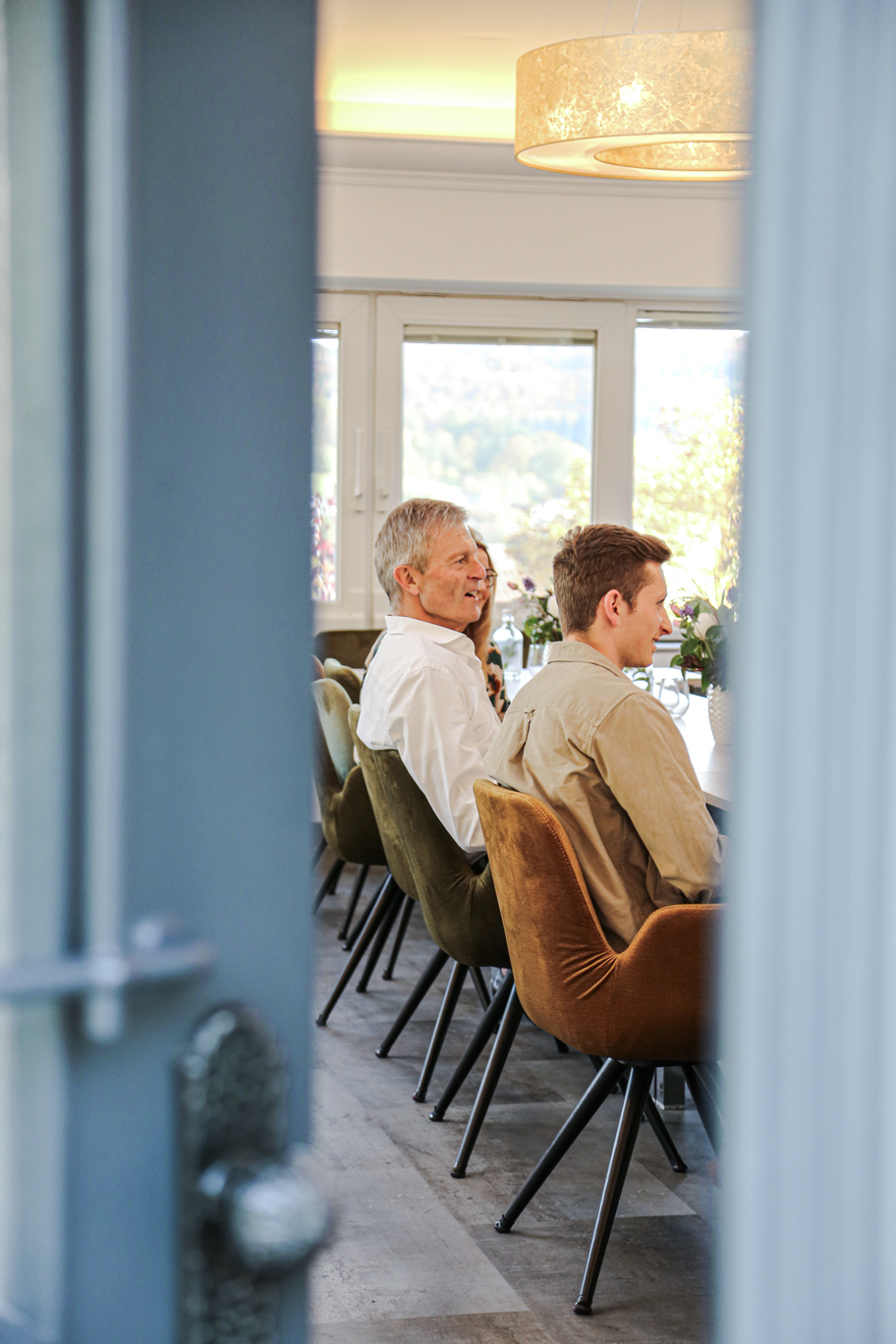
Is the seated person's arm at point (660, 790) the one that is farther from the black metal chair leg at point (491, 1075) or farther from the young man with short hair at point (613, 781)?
the black metal chair leg at point (491, 1075)

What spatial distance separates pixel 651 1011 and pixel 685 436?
185 inches

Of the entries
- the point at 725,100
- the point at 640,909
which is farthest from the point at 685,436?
the point at 640,909

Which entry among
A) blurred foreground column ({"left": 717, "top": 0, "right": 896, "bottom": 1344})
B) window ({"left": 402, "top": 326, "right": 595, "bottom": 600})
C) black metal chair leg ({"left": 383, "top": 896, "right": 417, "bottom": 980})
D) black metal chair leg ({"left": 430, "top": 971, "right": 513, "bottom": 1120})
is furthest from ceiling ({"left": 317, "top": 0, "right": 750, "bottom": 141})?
blurred foreground column ({"left": 717, "top": 0, "right": 896, "bottom": 1344})

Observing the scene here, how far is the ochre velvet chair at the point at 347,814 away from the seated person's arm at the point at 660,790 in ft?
4.99

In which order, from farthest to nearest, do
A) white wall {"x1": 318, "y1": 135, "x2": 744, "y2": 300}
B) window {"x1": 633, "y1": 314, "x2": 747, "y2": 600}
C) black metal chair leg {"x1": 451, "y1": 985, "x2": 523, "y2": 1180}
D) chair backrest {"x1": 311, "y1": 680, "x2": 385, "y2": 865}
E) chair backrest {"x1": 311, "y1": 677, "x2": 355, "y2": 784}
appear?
window {"x1": 633, "y1": 314, "x2": 747, "y2": 600} < white wall {"x1": 318, "y1": 135, "x2": 744, "y2": 300} < chair backrest {"x1": 311, "y1": 677, "x2": 355, "y2": 784} < chair backrest {"x1": 311, "y1": 680, "x2": 385, "y2": 865} < black metal chair leg {"x1": 451, "y1": 985, "x2": 523, "y2": 1180}

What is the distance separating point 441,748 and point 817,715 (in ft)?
6.33

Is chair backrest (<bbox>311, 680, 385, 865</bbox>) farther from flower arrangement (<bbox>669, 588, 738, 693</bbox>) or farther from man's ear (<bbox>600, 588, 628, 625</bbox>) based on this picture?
man's ear (<bbox>600, 588, 628, 625</bbox>)

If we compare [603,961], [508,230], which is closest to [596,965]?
[603,961]

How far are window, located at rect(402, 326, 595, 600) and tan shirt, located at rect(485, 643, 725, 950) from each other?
13.2ft

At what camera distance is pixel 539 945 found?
2.12 metres

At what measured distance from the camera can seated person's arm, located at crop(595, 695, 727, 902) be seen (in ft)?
7.09

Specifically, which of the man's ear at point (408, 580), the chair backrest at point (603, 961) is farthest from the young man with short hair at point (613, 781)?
the man's ear at point (408, 580)

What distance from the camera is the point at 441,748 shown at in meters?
2.75

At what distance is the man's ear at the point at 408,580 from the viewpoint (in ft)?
10.3
